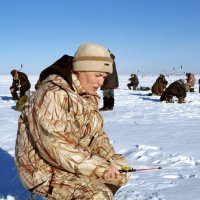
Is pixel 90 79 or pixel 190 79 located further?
pixel 190 79

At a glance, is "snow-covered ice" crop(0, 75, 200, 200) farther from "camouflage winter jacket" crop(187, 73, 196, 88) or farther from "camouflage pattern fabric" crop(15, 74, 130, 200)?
"camouflage winter jacket" crop(187, 73, 196, 88)

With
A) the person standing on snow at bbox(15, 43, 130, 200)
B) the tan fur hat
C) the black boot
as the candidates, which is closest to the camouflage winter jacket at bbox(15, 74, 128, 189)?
the person standing on snow at bbox(15, 43, 130, 200)

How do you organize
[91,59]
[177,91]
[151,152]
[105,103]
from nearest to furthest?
[91,59], [151,152], [105,103], [177,91]

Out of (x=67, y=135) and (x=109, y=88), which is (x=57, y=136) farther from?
(x=109, y=88)

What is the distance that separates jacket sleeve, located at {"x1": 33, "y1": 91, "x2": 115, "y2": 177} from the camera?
7.64 feet

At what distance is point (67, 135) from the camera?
2.40 meters

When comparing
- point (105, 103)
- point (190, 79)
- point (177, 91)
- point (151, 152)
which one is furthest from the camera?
point (190, 79)

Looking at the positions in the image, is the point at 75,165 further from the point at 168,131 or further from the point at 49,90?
the point at 168,131

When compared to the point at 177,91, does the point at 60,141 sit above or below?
above

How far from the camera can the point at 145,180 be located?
4176 millimetres

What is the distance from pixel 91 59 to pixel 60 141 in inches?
23.1

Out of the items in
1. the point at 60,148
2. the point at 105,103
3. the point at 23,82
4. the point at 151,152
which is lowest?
the point at 151,152

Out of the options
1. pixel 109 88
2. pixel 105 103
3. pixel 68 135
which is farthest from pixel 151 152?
pixel 105 103

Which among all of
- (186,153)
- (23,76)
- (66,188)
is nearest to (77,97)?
(66,188)
